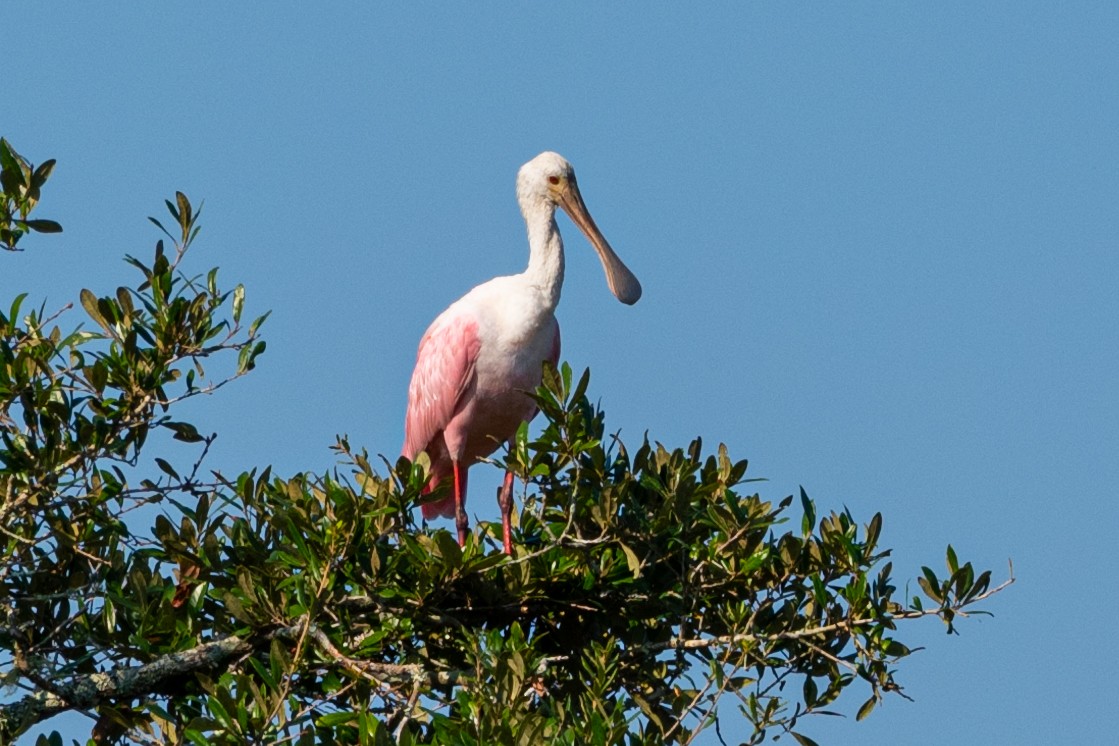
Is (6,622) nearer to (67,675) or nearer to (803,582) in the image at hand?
(67,675)

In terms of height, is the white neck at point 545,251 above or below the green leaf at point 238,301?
above

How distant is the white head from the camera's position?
12617mm

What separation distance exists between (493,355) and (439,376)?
1.58ft

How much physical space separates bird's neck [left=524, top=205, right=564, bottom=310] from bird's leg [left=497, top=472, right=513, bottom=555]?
1.10 meters

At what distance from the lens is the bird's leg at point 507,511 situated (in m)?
9.64

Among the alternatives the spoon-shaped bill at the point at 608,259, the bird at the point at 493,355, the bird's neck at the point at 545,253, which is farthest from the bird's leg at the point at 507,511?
the spoon-shaped bill at the point at 608,259

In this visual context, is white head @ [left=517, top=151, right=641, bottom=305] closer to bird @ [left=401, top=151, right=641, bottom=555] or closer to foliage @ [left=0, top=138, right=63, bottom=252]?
bird @ [left=401, top=151, right=641, bottom=555]

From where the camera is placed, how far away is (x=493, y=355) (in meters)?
11.6

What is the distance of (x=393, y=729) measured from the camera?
8.39m

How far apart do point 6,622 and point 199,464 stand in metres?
1.12

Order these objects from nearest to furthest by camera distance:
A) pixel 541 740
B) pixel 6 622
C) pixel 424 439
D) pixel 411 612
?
pixel 541 740 < pixel 6 622 < pixel 411 612 < pixel 424 439

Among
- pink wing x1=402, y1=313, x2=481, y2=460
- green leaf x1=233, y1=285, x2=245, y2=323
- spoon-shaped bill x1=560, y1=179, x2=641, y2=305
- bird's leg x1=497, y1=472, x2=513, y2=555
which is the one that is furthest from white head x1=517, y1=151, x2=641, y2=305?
green leaf x1=233, y1=285, x2=245, y2=323

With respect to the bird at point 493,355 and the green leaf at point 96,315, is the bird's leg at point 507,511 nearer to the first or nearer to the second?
the bird at point 493,355

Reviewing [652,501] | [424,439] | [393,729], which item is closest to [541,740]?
[393,729]
